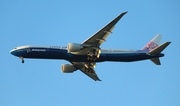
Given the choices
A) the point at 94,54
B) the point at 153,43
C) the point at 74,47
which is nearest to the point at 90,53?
the point at 94,54

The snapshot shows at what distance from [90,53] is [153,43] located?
14563 millimetres

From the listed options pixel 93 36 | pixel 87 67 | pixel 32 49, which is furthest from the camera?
pixel 87 67

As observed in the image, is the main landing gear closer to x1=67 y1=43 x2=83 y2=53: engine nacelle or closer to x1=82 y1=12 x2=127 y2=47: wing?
x1=82 y1=12 x2=127 y2=47: wing

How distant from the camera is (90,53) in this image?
192 feet

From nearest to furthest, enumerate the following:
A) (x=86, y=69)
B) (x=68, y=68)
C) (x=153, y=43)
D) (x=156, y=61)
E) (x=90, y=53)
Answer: (x=90, y=53)
(x=156, y=61)
(x=86, y=69)
(x=153, y=43)
(x=68, y=68)

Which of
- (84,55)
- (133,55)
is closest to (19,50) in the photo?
(84,55)

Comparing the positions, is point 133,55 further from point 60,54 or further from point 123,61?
point 60,54

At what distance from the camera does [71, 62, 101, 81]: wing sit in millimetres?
64375

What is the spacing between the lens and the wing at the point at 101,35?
2027 inches

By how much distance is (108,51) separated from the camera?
199 feet

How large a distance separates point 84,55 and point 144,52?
432 inches

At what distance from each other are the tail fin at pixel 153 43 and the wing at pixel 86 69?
10.5 m

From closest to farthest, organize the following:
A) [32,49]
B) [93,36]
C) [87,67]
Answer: [93,36]
[32,49]
[87,67]

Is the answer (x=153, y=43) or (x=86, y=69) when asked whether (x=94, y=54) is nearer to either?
(x=86, y=69)
